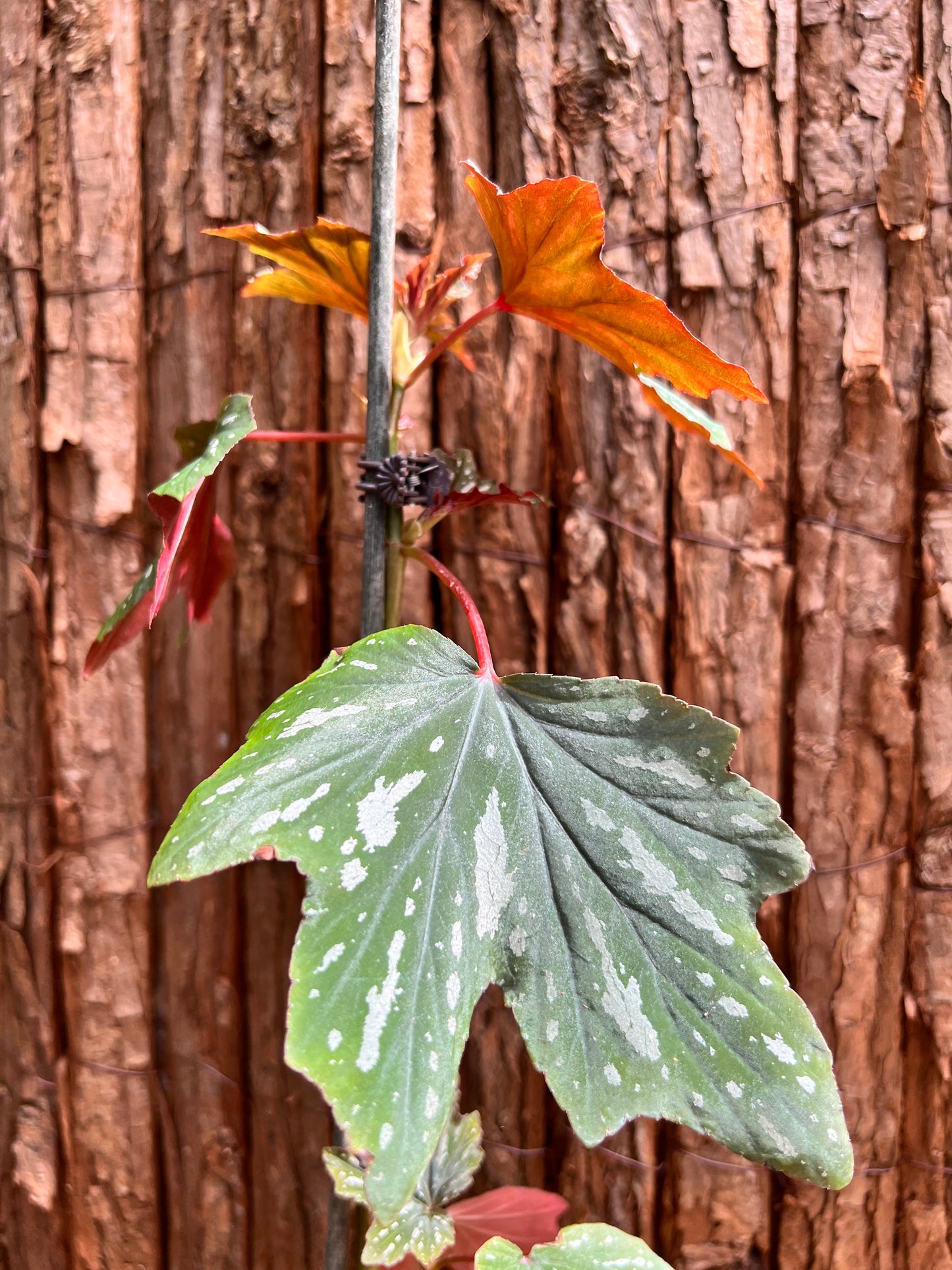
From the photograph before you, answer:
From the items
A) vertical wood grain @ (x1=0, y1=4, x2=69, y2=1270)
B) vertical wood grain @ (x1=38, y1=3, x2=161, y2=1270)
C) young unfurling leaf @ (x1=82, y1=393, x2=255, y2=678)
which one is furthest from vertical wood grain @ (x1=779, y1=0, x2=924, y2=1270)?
vertical wood grain @ (x1=0, y1=4, x2=69, y2=1270)

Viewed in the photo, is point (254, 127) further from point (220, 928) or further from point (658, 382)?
point (220, 928)

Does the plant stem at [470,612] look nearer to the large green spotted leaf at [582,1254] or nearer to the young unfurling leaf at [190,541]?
the young unfurling leaf at [190,541]

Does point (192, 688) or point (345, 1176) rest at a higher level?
point (192, 688)

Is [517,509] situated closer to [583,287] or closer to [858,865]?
[583,287]

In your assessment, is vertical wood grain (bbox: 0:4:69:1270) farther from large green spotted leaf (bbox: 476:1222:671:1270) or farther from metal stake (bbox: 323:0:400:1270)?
large green spotted leaf (bbox: 476:1222:671:1270)

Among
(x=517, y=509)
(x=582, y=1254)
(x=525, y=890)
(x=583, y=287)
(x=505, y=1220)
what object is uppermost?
(x=583, y=287)

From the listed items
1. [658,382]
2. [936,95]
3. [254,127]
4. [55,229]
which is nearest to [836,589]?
[658,382]

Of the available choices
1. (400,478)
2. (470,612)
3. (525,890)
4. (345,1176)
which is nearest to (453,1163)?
(345,1176)
